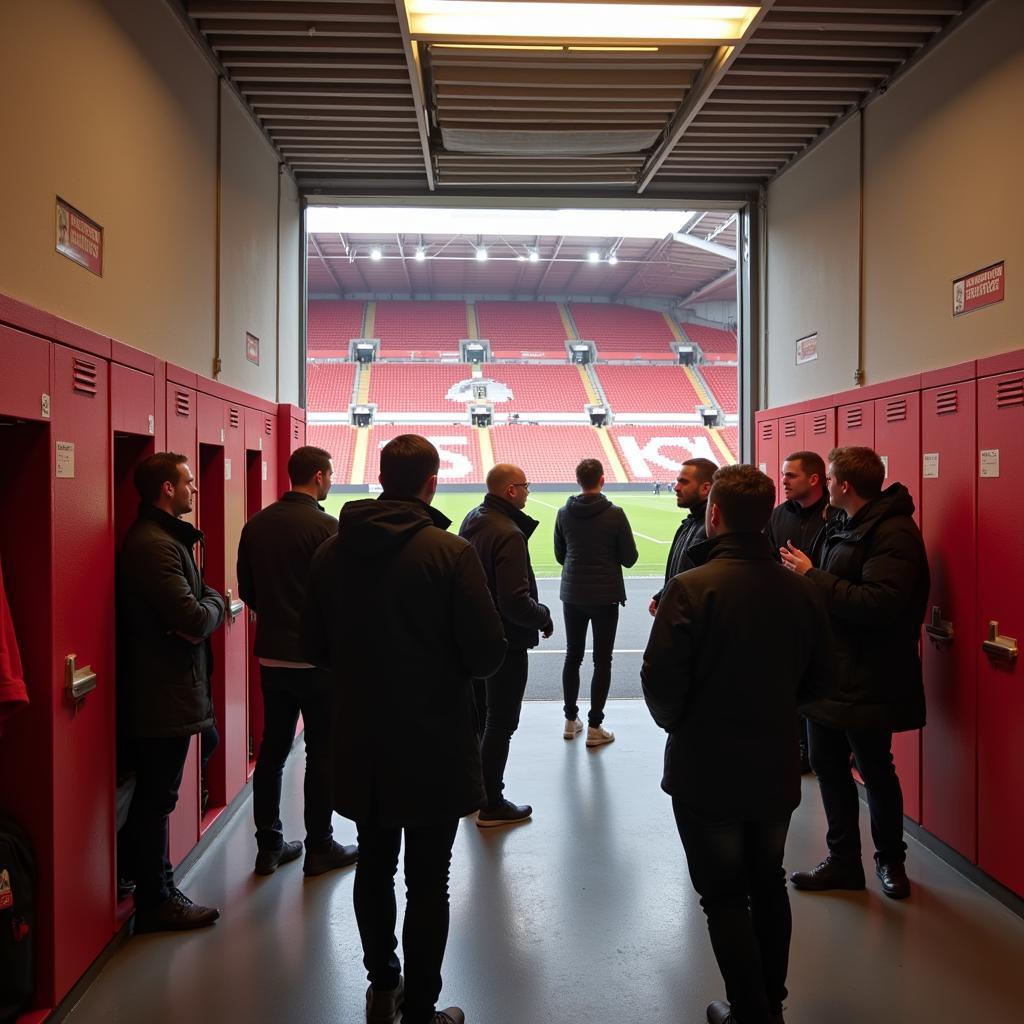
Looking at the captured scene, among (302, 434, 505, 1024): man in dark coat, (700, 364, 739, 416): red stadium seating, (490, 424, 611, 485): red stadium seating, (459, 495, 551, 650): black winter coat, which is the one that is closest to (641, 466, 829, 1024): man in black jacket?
(302, 434, 505, 1024): man in dark coat

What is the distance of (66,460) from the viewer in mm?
2396

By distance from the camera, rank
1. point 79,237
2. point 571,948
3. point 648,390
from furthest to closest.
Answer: point 648,390 → point 571,948 → point 79,237

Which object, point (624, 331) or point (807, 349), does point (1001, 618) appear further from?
point (624, 331)

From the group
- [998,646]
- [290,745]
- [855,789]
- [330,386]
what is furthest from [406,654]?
[330,386]

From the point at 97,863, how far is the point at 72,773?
381 mm

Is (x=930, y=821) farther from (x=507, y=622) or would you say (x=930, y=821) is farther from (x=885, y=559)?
(x=507, y=622)

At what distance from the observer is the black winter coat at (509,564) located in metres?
3.32

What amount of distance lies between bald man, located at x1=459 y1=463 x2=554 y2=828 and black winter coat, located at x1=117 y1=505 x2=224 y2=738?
112 cm

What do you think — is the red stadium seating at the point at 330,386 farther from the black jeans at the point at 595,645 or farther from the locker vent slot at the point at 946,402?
the locker vent slot at the point at 946,402

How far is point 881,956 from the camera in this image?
2686 mm

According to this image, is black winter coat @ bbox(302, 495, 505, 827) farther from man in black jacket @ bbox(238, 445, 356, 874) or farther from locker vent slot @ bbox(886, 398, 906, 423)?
locker vent slot @ bbox(886, 398, 906, 423)

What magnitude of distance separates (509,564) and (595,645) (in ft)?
6.23

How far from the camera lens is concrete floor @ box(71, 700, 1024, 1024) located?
2.42 m

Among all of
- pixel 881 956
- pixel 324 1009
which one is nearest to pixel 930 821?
pixel 881 956
